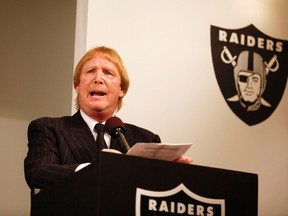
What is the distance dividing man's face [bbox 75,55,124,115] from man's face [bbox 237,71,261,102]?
1424 millimetres

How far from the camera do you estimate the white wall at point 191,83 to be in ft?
11.7

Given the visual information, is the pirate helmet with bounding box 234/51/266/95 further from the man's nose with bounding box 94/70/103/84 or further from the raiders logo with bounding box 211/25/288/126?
the man's nose with bounding box 94/70/103/84

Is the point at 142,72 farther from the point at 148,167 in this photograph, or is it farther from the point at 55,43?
the point at 148,167

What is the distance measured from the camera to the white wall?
3.56 m

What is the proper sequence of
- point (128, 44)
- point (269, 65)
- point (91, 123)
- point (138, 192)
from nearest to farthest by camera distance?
1. point (138, 192)
2. point (91, 123)
3. point (128, 44)
4. point (269, 65)

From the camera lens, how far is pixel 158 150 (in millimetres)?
1862

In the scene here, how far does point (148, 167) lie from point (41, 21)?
3.44 metres

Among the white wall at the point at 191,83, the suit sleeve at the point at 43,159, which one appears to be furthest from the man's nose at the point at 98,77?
the white wall at the point at 191,83

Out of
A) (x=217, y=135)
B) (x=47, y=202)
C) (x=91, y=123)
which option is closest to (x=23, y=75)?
(x=217, y=135)

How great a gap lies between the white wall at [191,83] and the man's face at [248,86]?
181 millimetres

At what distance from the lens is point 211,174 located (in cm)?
185

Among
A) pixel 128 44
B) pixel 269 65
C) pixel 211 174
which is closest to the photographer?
pixel 211 174

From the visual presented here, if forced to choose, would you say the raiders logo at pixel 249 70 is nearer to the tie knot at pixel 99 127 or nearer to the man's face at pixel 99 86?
the man's face at pixel 99 86

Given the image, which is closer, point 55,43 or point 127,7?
point 127,7
